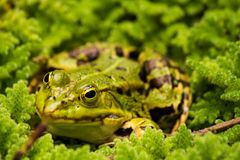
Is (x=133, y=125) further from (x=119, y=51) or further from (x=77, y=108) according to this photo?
(x=119, y=51)

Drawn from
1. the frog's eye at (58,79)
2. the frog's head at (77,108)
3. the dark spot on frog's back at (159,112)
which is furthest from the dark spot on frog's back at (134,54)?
the frog's eye at (58,79)

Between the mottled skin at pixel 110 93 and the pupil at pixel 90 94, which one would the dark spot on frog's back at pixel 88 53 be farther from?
the pupil at pixel 90 94

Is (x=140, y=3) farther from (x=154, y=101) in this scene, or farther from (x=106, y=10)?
(x=154, y=101)

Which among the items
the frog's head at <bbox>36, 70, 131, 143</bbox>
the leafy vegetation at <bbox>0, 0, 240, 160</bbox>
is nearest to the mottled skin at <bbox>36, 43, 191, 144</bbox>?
the frog's head at <bbox>36, 70, 131, 143</bbox>

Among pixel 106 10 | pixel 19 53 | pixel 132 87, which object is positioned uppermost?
pixel 106 10

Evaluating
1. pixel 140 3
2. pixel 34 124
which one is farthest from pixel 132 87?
pixel 140 3

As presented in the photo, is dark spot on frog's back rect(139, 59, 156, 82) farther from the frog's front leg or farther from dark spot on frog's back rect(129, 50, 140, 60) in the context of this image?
the frog's front leg
